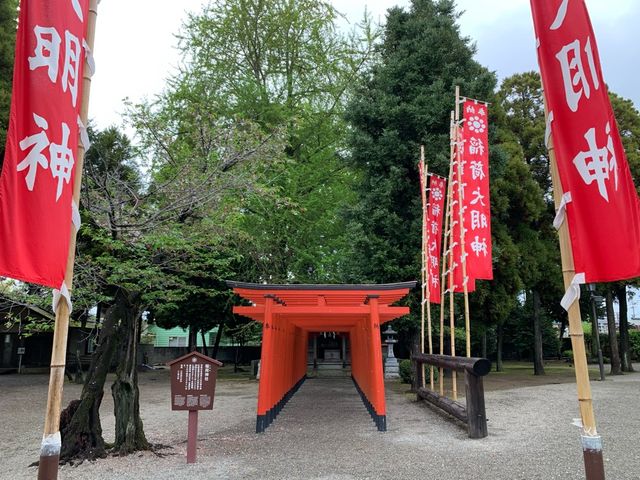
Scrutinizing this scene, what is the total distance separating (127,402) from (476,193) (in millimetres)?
7575

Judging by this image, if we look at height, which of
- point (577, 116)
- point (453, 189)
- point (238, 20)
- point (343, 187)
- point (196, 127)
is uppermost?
point (238, 20)

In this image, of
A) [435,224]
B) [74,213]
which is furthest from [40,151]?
[435,224]

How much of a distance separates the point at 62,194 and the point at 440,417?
353 inches

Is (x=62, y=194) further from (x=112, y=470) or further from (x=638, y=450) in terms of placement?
(x=638, y=450)

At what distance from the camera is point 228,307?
2292 centimetres

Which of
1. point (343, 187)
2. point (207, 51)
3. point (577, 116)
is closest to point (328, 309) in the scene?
point (577, 116)

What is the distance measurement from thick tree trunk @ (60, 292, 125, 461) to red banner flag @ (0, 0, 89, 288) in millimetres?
4431

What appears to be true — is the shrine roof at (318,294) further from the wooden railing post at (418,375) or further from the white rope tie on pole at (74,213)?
the white rope tie on pole at (74,213)

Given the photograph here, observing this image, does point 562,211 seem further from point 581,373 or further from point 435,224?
point 435,224

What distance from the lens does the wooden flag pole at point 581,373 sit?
10.9 feet

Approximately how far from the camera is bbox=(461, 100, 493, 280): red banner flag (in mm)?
9859

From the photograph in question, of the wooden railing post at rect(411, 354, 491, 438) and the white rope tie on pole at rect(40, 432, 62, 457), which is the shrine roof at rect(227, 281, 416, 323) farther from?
the white rope tie on pole at rect(40, 432, 62, 457)

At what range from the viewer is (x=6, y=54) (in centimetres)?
1504

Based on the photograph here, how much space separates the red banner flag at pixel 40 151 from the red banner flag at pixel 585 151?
3532mm
